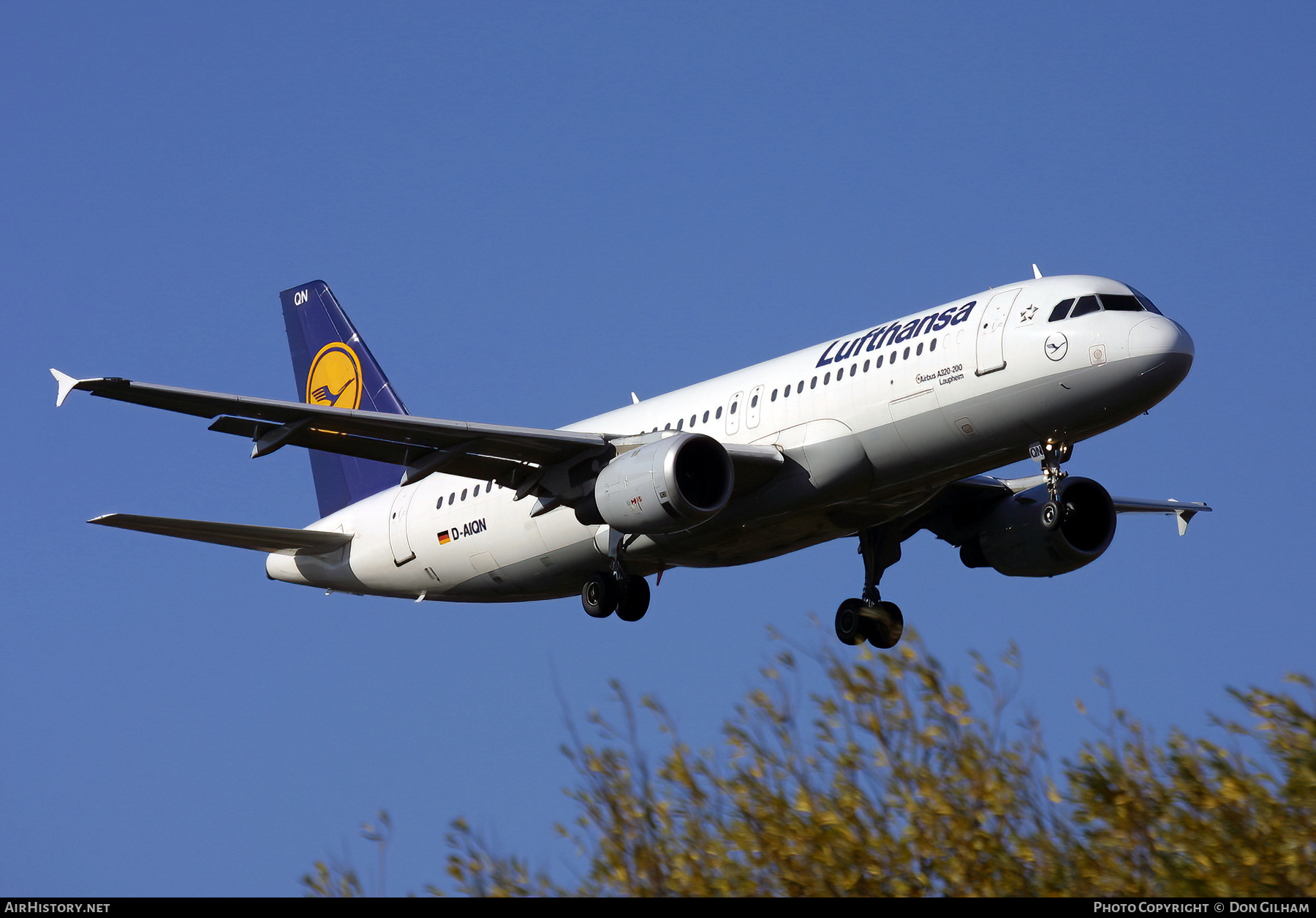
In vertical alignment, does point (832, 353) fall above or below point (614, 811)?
above

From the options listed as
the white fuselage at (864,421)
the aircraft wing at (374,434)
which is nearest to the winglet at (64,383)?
the aircraft wing at (374,434)

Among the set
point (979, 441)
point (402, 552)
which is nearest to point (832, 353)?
point (979, 441)

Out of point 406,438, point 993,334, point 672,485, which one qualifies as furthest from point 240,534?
point 993,334

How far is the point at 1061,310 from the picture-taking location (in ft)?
93.4

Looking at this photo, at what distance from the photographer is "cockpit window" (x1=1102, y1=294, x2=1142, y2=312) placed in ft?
93.2

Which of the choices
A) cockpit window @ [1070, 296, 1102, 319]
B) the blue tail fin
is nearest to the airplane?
cockpit window @ [1070, 296, 1102, 319]

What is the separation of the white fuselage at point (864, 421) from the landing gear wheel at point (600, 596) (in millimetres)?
593

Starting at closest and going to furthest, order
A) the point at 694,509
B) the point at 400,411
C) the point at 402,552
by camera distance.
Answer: the point at 694,509, the point at 402,552, the point at 400,411

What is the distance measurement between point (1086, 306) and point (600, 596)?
11.4 meters

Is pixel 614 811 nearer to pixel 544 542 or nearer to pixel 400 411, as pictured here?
pixel 544 542

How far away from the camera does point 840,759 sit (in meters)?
17.9

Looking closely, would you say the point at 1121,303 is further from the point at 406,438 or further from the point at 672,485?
the point at 406,438

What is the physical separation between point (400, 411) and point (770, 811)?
2698 centimetres

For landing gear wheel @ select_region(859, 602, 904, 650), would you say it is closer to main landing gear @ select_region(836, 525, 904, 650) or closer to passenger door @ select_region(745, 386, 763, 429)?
main landing gear @ select_region(836, 525, 904, 650)
